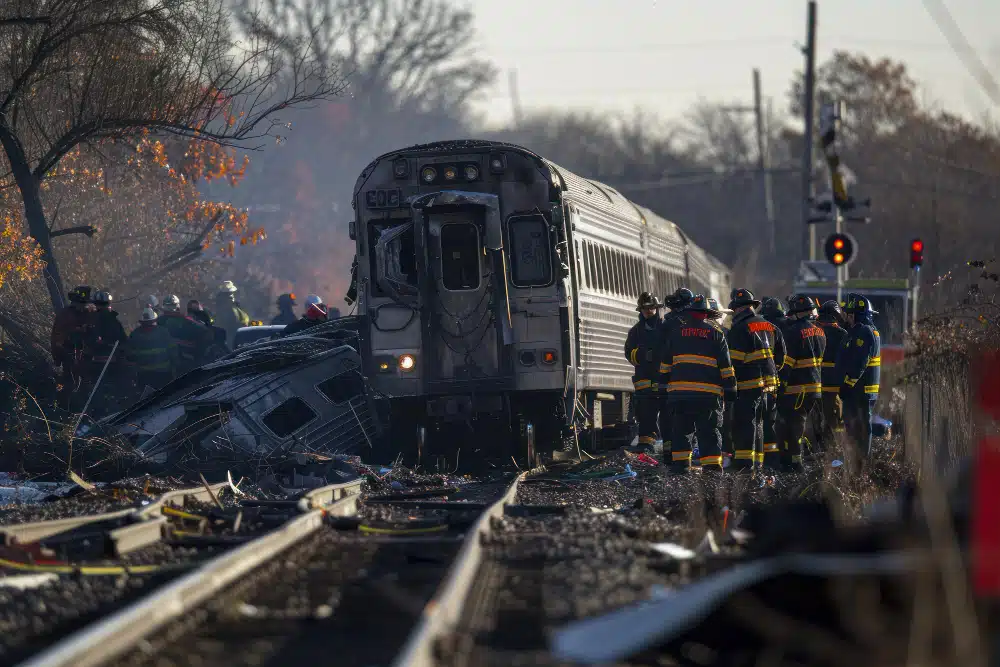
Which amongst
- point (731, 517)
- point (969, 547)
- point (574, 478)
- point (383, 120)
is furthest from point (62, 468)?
point (383, 120)

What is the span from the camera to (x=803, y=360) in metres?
15.8

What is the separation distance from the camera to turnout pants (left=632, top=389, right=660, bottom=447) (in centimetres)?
1684

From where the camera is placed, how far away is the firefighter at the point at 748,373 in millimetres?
14703

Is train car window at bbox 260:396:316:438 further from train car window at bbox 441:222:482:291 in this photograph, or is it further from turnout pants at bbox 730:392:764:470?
turnout pants at bbox 730:392:764:470

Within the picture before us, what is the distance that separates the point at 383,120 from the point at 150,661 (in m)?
70.7

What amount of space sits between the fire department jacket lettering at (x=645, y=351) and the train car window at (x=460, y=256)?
2.22m

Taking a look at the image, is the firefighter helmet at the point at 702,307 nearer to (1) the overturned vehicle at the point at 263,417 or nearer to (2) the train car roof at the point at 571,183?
(2) the train car roof at the point at 571,183

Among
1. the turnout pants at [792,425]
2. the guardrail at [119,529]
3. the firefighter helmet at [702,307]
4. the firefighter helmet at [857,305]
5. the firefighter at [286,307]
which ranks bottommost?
the guardrail at [119,529]

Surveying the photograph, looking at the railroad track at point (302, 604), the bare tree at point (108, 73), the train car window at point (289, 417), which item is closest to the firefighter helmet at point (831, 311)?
the train car window at point (289, 417)

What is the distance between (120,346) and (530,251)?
6.01m

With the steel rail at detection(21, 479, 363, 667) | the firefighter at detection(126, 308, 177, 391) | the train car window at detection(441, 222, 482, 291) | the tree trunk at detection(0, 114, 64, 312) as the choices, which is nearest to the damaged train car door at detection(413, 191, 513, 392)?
the train car window at detection(441, 222, 482, 291)

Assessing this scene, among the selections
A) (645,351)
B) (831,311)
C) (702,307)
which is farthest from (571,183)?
(831,311)

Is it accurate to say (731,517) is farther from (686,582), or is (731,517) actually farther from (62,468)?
(62,468)

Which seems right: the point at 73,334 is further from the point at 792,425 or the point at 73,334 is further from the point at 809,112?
the point at 809,112
